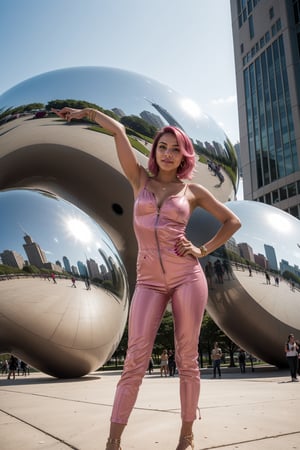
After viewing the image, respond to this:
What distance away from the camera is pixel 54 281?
6.08 m

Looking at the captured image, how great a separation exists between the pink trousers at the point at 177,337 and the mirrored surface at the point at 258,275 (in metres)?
5.30

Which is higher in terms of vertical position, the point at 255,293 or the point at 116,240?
the point at 116,240

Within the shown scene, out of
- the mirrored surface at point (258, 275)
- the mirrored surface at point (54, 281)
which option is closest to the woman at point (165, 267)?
the mirrored surface at point (54, 281)

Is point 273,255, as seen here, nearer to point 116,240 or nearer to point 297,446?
point 116,240

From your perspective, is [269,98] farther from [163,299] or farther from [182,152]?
[163,299]

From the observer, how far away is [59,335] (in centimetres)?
632

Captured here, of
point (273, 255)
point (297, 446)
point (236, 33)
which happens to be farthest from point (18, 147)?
point (236, 33)

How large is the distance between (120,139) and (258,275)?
5792 mm

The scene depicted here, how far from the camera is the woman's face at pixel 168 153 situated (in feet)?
7.76

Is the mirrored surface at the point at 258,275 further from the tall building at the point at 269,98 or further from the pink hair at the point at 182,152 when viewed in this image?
the tall building at the point at 269,98

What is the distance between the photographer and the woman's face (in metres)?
2.37

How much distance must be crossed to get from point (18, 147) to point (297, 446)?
18.6 feet

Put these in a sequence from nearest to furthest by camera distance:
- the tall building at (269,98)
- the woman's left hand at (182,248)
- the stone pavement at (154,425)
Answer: the woman's left hand at (182,248) < the stone pavement at (154,425) < the tall building at (269,98)

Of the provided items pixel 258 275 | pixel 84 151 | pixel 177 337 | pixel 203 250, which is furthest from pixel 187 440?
pixel 258 275
